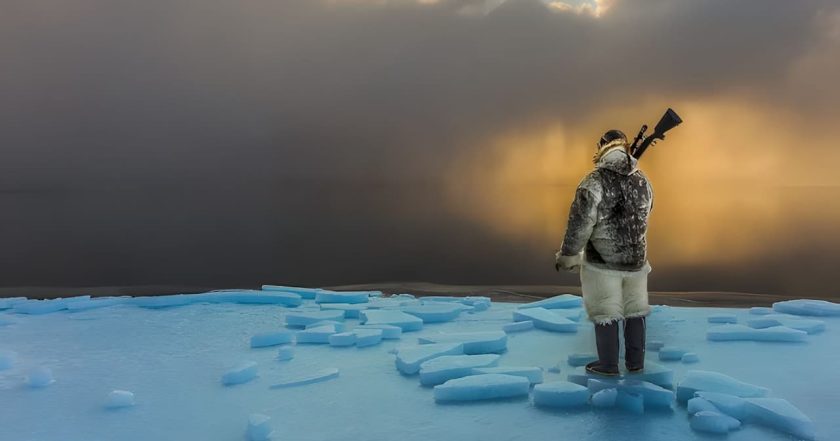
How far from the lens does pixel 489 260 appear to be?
13555mm

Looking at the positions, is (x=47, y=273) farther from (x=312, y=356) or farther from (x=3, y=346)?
(x=312, y=356)

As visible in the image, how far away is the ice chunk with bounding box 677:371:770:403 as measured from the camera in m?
3.13

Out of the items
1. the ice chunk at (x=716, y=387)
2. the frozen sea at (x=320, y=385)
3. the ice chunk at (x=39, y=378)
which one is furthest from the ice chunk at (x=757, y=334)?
the ice chunk at (x=39, y=378)

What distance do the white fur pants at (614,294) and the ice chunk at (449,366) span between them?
28.5 inches

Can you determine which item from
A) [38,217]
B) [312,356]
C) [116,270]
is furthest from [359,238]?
[38,217]

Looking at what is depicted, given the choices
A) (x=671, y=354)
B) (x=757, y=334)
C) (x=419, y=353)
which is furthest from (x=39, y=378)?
(x=757, y=334)

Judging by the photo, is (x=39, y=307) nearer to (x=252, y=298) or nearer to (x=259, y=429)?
(x=252, y=298)

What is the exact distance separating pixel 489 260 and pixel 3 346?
396 inches

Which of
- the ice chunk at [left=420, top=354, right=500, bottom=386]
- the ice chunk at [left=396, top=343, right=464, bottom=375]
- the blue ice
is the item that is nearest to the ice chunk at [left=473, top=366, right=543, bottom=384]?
the ice chunk at [left=420, top=354, right=500, bottom=386]

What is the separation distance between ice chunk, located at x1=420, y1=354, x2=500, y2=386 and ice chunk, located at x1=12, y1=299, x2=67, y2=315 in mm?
4736

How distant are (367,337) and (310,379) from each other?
95cm

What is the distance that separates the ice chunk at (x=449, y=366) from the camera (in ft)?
11.6

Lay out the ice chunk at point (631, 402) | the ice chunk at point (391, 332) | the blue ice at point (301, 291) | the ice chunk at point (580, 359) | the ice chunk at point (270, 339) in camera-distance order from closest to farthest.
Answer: the ice chunk at point (631, 402) → the ice chunk at point (580, 359) → the ice chunk at point (270, 339) → the ice chunk at point (391, 332) → the blue ice at point (301, 291)

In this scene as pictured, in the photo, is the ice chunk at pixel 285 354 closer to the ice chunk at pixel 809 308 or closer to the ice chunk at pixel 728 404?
the ice chunk at pixel 728 404
